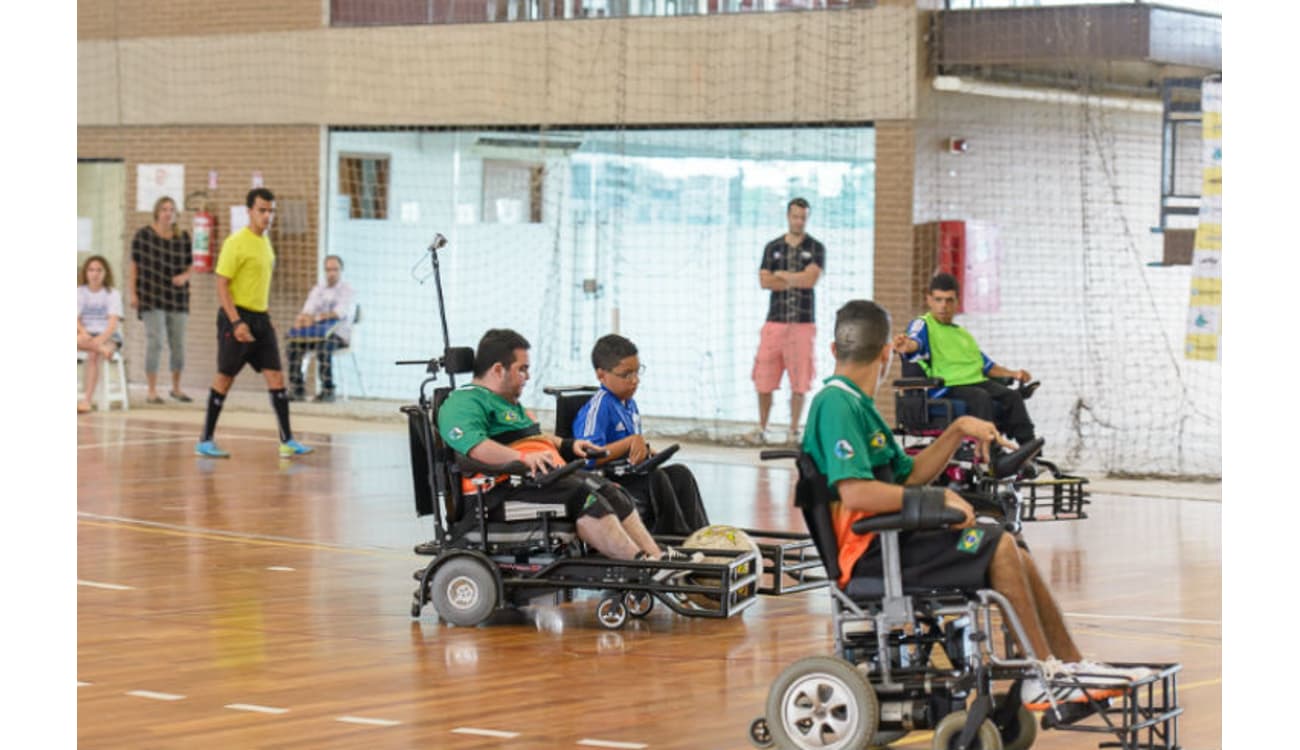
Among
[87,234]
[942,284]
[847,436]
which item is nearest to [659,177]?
[87,234]

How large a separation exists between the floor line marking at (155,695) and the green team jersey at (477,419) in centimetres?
186

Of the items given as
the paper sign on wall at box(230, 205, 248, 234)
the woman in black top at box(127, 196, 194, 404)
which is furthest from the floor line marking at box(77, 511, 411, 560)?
the paper sign on wall at box(230, 205, 248, 234)

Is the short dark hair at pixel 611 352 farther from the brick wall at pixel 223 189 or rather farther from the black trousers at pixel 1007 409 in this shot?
the brick wall at pixel 223 189

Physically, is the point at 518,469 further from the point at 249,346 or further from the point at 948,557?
the point at 249,346

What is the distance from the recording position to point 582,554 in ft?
29.0

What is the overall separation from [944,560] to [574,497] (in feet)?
9.50

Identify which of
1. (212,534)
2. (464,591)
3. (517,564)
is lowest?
(212,534)

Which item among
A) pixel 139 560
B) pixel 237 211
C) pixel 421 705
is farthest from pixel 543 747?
pixel 237 211

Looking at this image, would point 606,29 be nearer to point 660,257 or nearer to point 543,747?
point 660,257

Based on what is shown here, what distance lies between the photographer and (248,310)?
15266mm

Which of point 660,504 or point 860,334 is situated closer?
point 860,334

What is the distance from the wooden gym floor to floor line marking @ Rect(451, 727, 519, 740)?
0.01 metres

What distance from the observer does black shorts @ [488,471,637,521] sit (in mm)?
8688
